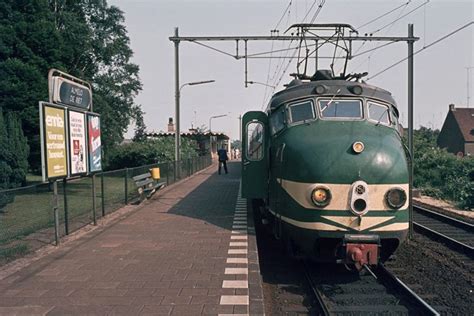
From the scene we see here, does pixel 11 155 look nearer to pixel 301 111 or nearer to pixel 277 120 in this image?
pixel 277 120

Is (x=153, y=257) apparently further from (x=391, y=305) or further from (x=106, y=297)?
(x=391, y=305)

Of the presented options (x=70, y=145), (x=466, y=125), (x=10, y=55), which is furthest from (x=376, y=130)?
(x=466, y=125)

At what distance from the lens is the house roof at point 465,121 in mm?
61000

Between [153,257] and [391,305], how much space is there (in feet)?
12.2

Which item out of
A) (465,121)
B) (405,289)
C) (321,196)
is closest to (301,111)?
(321,196)

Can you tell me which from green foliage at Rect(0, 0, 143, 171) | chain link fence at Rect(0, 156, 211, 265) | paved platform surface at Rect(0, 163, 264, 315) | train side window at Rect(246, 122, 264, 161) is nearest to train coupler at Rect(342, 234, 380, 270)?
paved platform surface at Rect(0, 163, 264, 315)

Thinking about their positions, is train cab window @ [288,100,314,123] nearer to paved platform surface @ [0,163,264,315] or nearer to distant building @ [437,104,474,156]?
paved platform surface @ [0,163,264,315]

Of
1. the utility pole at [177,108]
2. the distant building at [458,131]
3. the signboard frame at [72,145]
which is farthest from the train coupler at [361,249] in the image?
the distant building at [458,131]

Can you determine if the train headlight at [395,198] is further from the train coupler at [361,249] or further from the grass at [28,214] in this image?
the grass at [28,214]

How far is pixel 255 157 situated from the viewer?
9664mm

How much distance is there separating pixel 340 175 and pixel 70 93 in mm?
5795

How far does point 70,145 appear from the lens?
357 inches

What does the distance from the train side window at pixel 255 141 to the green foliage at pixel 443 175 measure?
13.5 metres

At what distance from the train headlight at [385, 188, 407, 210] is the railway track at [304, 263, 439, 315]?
1.17m
